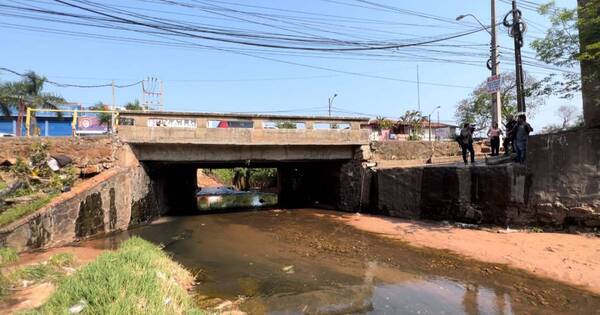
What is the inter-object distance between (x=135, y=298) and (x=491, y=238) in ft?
34.6

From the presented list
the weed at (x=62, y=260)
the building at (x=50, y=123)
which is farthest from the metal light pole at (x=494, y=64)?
the building at (x=50, y=123)

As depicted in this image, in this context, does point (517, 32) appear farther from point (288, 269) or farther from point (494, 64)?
point (288, 269)

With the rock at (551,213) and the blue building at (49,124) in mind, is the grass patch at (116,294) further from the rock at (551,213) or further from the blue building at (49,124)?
the blue building at (49,124)

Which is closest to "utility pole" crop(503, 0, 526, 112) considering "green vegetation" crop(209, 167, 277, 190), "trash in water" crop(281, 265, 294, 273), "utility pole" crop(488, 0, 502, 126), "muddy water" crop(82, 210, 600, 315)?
"utility pole" crop(488, 0, 502, 126)

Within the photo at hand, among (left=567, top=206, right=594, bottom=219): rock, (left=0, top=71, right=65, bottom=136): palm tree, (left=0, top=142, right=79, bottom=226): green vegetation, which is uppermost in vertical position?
(left=0, top=71, right=65, bottom=136): palm tree

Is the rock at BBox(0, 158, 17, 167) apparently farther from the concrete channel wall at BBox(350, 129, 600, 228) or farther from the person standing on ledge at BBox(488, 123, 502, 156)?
the person standing on ledge at BBox(488, 123, 502, 156)

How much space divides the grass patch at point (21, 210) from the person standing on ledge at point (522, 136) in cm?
1491

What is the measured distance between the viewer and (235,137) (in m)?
17.7

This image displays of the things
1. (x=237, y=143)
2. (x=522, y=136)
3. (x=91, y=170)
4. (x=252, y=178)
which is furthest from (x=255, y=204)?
(x=522, y=136)

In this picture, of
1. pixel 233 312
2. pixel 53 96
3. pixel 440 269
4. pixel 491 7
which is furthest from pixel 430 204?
pixel 53 96

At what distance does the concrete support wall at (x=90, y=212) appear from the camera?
10.7 m

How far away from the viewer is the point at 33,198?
1229cm

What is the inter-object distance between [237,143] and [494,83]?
1131cm

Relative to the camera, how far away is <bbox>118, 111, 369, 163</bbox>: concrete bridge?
16.5 meters
